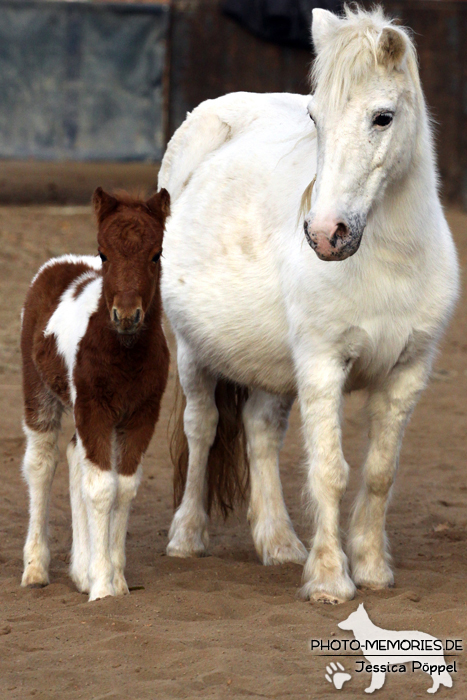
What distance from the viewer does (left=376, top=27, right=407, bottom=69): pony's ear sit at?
12.5 feet

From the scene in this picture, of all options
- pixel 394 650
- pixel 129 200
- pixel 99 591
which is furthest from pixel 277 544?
pixel 129 200

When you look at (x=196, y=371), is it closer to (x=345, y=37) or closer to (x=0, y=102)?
(x=345, y=37)

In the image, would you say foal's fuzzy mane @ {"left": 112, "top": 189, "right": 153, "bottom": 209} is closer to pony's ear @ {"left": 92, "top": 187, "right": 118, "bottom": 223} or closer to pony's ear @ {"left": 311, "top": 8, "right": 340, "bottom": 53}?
pony's ear @ {"left": 92, "top": 187, "right": 118, "bottom": 223}

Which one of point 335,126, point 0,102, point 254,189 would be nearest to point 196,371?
point 254,189

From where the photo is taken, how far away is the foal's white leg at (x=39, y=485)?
181 inches

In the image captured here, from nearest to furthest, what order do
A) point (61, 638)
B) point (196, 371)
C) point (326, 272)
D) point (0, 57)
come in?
point (61, 638), point (326, 272), point (196, 371), point (0, 57)

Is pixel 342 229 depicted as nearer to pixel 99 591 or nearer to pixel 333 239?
pixel 333 239

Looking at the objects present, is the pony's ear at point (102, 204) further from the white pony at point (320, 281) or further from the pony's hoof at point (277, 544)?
the pony's hoof at point (277, 544)

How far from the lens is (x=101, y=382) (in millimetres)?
4094

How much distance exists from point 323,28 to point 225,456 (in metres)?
2.51

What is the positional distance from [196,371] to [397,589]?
171 cm

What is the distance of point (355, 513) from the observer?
4.71 meters

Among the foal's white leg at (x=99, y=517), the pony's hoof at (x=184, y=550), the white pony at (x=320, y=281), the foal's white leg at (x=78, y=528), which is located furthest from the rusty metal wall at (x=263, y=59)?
the foal's white leg at (x=99, y=517)

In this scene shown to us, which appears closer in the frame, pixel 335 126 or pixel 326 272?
pixel 335 126
